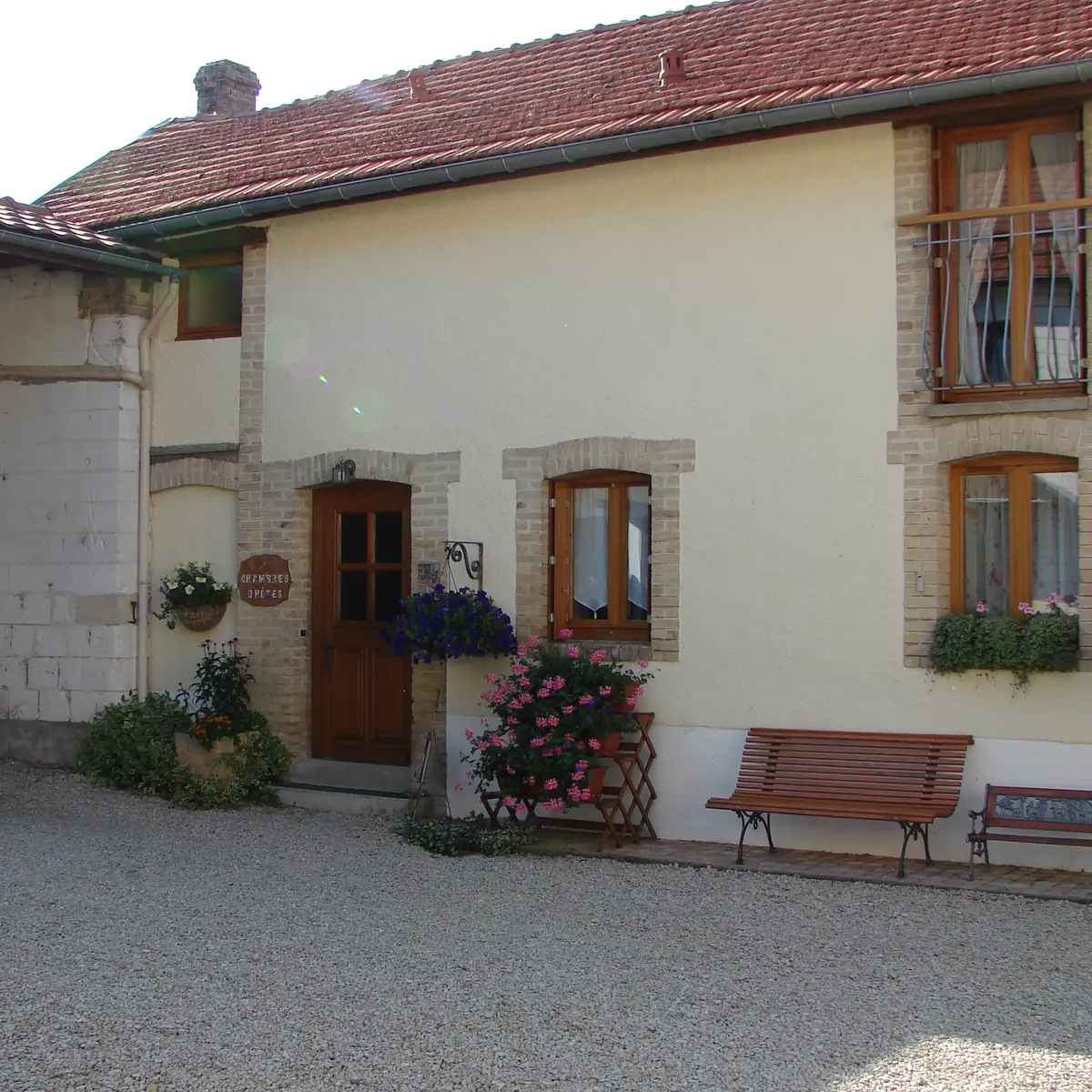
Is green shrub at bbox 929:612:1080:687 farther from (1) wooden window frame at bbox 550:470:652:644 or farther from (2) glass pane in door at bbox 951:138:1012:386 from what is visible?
(1) wooden window frame at bbox 550:470:652:644

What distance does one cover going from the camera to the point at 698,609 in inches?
333

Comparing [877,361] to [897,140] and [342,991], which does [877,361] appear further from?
[342,991]

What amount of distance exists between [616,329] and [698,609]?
1867 millimetres

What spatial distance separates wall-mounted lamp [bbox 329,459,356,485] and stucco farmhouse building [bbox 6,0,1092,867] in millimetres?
16

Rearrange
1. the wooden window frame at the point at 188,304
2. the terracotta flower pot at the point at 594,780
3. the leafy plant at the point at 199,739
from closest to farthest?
the terracotta flower pot at the point at 594,780, the leafy plant at the point at 199,739, the wooden window frame at the point at 188,304

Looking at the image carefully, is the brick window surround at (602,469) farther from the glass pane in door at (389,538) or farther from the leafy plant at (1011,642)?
the leafy plant at (1011,642)

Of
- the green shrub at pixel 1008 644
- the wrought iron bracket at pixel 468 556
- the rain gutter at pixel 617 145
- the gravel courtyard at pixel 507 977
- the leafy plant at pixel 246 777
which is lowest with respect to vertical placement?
the gravel courtyard at pixel 507 977

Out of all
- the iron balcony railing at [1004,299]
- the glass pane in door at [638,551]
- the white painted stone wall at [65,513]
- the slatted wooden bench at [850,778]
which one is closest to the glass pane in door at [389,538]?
the glass pane in door at [638,551]

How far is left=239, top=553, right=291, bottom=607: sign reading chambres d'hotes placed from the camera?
9.98 metres

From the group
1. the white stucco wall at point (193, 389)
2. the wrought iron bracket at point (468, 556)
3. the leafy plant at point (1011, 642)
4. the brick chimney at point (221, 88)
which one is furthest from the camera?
the brick chimney at point (221, 88)

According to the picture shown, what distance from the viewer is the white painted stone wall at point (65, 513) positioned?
10336 mm

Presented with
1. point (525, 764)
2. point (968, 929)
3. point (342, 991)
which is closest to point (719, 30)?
point (525, 764)

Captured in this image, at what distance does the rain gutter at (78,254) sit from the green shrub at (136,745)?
316 centimetres

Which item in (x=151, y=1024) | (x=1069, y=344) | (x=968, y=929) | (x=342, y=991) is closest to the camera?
(x=151, y=1024)
